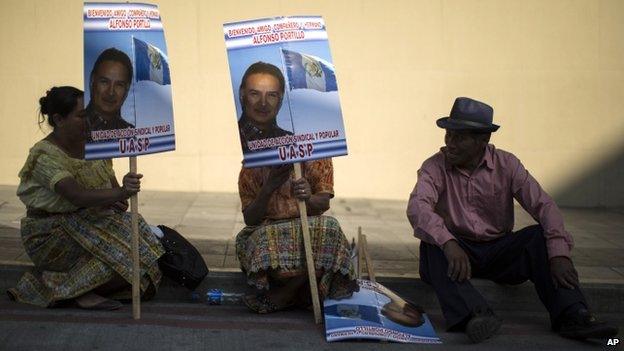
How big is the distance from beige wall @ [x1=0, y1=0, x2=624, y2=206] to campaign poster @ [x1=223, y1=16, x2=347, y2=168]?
486 centimetres

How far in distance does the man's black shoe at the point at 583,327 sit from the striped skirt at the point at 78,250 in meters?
2.35

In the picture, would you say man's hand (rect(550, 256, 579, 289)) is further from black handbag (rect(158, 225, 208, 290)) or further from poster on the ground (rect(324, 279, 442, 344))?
black handbag (rect(158, 225, 208, 290))

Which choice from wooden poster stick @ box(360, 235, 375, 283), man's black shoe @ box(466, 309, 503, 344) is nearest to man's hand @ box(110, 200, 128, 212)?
wooden poster stick @ box(360, 235, 375, 283)

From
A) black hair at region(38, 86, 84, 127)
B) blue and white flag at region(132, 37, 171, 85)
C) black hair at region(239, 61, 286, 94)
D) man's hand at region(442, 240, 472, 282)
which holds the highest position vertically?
blue and white flag at region(132, 37, 171, 85)

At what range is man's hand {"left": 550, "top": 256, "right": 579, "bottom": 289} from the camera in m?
5.41

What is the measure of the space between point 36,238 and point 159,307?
809 mm

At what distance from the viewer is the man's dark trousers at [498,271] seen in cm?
538

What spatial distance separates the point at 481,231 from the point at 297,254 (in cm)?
107

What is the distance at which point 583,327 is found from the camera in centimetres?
532

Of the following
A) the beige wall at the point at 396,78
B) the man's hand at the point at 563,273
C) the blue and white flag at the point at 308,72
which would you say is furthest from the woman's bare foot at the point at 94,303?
the beige wall at the point at 396,78

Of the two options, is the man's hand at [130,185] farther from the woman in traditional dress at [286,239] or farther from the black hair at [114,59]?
the woman in traditional dress at [286,239]

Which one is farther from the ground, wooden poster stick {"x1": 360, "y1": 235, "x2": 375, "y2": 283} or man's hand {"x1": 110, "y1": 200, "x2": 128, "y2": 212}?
man's hand {"x1": 110, "y1": 200, "x2": 128, "y2": 212}

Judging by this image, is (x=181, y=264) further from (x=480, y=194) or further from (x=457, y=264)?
(x=480, y=194)

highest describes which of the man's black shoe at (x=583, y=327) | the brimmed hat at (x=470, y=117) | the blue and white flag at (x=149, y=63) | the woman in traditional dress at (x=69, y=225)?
the blue and white flag at (x=149, y=63)
